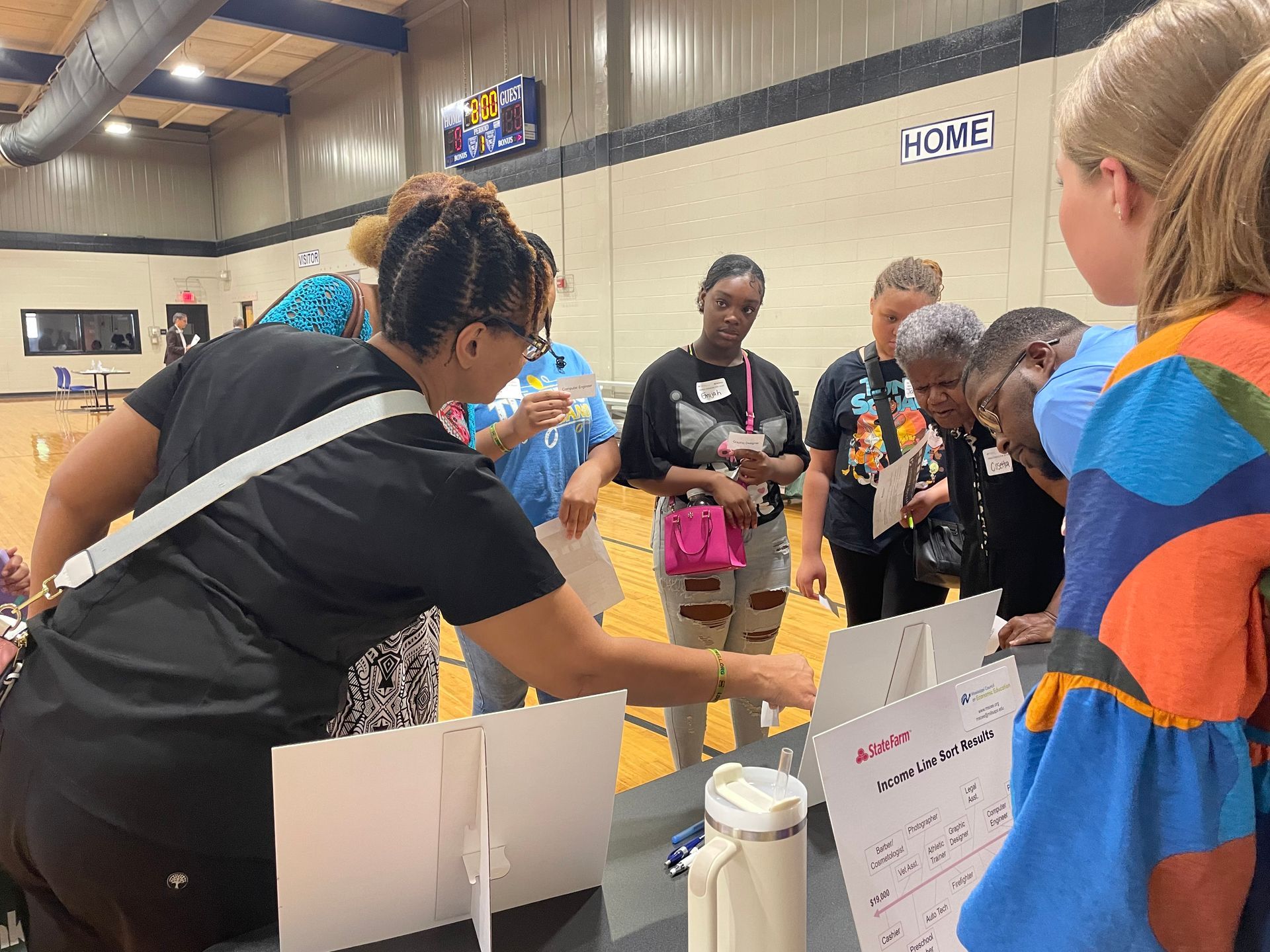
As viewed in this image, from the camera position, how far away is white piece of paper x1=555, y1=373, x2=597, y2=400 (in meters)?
1.96

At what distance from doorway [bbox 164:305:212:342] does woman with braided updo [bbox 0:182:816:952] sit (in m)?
16.7

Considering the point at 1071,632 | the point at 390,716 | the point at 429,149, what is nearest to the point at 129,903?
the point at 390,716

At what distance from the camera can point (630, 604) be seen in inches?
163

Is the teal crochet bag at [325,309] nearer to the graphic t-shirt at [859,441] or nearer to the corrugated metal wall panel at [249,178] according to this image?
the graphic t-shirt at [859,441]

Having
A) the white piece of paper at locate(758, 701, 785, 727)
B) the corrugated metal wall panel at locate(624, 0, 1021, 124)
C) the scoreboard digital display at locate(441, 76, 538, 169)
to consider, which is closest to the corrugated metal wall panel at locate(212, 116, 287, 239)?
the scoreboard digital display at locate(441, 76, 538, 169)

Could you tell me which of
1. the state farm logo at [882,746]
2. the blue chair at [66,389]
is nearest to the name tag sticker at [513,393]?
the state farm logo at [882,746]

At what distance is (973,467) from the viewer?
67.7 inches

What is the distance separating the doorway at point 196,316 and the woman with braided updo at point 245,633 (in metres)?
16.7

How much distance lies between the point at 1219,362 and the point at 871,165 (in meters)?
5.80

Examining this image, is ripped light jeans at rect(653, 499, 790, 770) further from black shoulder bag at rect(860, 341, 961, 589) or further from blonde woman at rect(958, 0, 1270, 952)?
blonde woman at rect(958, 0, 1270, 952)

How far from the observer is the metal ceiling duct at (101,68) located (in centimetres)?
700

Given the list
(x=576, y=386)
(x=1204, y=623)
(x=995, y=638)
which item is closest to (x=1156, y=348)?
(x=1204, y=623)

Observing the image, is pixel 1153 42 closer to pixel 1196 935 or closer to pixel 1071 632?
pixel 1071 632

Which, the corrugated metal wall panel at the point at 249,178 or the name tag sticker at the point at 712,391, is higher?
the corrugated metal wall panel at the point at 249,178
